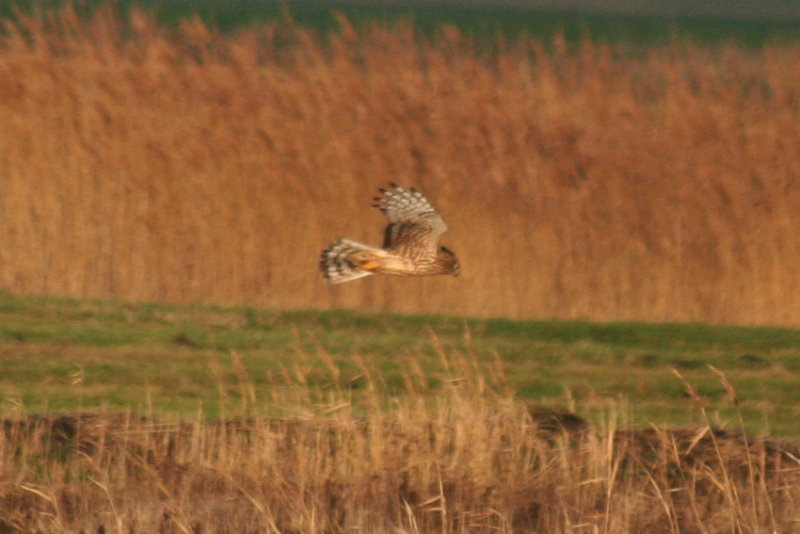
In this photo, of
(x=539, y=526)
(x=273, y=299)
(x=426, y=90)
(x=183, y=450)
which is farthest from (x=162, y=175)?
(x=539, y=526)

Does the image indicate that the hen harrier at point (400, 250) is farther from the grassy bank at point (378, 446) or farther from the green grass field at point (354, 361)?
the green grass field at point (354, 361)

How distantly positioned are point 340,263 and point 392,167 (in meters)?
5.43

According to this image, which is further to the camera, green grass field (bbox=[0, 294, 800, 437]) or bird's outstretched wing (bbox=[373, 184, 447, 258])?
green grass field (bbox=[0, 294, 800, 437])

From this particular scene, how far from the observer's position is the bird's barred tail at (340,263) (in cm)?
545

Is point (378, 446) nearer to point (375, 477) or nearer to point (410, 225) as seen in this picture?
point (375, 477)

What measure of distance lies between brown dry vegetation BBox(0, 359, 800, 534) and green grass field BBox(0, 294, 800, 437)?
0.33 m

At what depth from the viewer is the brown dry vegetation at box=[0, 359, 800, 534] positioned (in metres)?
5.50

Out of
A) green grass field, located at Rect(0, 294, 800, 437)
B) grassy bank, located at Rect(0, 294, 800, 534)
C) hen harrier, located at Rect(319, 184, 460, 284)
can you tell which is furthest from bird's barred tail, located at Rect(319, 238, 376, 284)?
green grass field, located at Rect(0, 294, 800, 437)

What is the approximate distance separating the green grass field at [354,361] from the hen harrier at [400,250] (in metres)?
0.77

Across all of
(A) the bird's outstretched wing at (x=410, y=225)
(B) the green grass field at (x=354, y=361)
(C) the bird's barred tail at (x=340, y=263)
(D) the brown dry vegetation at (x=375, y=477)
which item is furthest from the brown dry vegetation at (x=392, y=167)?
(C) the bird's barred tail at (x=340, y=263)

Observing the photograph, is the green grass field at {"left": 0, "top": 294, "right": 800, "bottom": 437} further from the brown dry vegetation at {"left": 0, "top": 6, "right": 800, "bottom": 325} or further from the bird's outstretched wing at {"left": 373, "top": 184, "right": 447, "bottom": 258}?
the bird's outstretched wing at {"left": 373, "top": 184, "right": 447, "bottom": 258}

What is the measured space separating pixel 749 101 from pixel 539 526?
6.34 meters

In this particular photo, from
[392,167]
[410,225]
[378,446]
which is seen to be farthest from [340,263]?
[392,167]

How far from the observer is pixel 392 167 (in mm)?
10852
